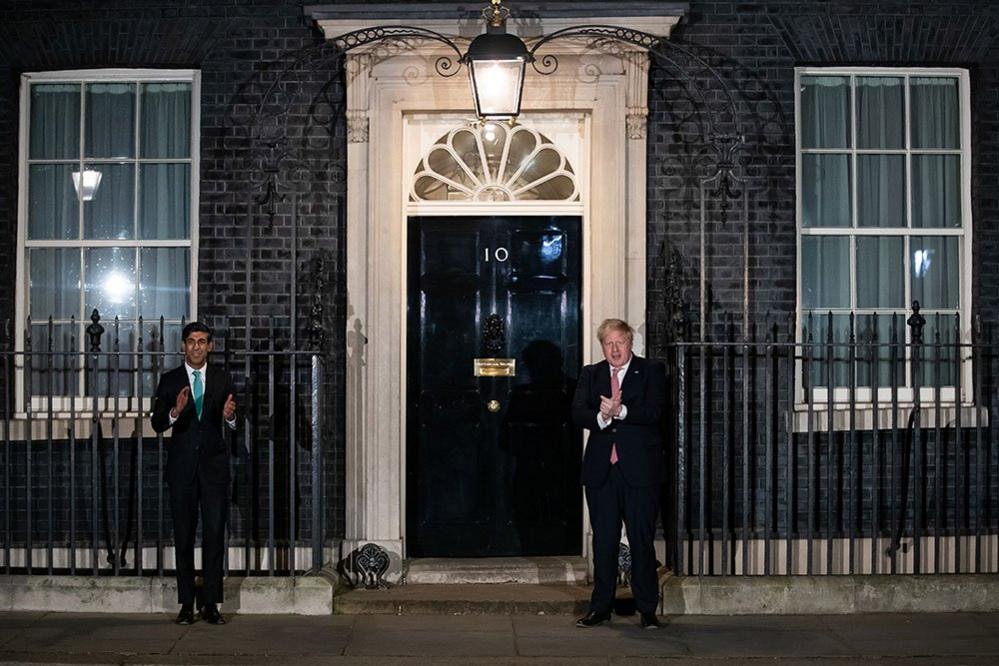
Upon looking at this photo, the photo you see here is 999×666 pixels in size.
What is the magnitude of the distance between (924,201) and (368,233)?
382 cm

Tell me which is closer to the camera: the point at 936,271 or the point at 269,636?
the point at 269,636

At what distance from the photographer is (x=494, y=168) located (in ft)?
32.9

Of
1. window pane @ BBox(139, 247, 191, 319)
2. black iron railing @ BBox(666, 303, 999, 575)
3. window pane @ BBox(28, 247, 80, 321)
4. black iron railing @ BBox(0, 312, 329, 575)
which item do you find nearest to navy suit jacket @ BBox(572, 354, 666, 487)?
black iron railing @ BBox(666, 303, 999, 575)

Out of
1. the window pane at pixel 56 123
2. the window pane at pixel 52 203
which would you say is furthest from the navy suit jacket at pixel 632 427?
the window pane at pixel 56 123

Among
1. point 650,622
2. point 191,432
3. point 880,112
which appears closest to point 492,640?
point 650,622

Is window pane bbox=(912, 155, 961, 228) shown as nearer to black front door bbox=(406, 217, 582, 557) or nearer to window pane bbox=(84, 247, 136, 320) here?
black front door bbox=(406, 217, 582, 557)

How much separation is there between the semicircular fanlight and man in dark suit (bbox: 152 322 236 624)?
7.01 ft

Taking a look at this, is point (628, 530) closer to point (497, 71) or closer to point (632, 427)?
point (632, 427)

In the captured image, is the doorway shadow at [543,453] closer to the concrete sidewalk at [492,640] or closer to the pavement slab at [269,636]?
the concrete sidewalk at [492,640]

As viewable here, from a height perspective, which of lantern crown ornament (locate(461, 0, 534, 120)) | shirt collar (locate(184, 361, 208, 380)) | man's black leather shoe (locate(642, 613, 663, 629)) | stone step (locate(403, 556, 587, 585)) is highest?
lantern crown ornament (locate(461, 0, 534, 120))

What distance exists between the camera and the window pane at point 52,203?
10117mm

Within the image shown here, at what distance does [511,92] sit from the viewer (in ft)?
29.3

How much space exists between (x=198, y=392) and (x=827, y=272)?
14.4 ft

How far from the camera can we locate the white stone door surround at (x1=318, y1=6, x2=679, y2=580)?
964 cm
